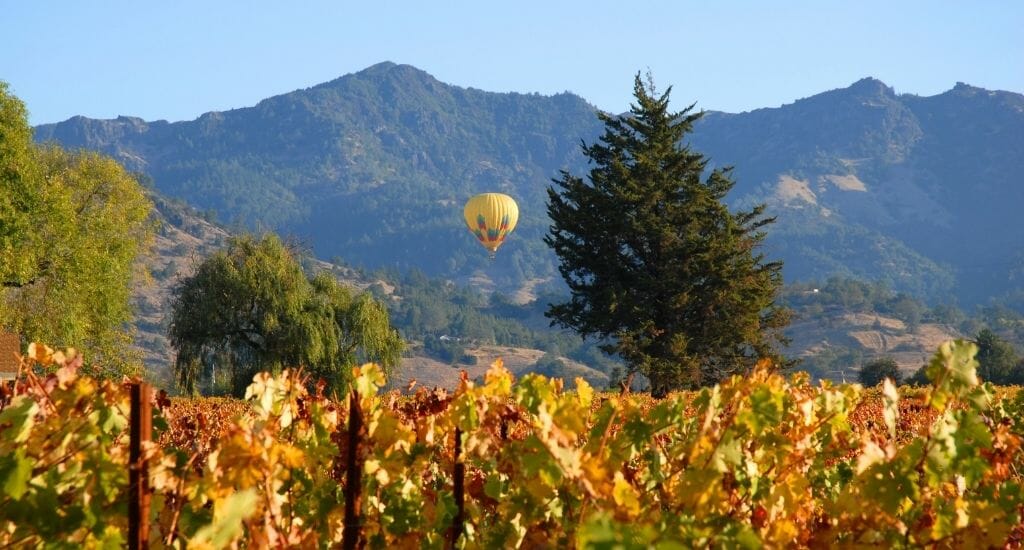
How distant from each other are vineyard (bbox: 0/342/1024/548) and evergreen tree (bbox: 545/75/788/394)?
1217 inches

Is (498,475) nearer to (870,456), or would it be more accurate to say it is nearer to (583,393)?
(583,393)

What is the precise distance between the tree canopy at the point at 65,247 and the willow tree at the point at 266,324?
2.13 meters

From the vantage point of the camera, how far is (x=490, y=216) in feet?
214

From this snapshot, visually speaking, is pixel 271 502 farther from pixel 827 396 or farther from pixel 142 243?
A: pixel 142 243

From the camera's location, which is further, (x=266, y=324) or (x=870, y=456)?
(x=266, y=324)

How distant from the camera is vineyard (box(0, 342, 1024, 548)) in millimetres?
2215

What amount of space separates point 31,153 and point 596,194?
54.2 feet

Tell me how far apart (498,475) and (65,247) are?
101 feet

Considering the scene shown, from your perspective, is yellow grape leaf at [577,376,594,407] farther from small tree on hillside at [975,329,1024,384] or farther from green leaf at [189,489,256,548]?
small tree on hillside at [975,329,1024,384]

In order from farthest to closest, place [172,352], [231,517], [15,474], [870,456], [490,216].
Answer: [172,352] < [490,216] < [870,456] < [15,474] < [231,517]

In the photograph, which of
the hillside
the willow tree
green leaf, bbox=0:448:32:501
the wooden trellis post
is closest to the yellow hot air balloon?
the willow tree

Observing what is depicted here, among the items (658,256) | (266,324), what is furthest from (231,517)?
(266,324)

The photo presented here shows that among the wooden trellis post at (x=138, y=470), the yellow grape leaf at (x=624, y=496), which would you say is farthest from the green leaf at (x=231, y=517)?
the yellow grape leaf at (x=624, y=496)

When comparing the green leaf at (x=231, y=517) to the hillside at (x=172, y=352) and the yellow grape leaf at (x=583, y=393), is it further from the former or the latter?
the hillside at (x=172, y=352)
